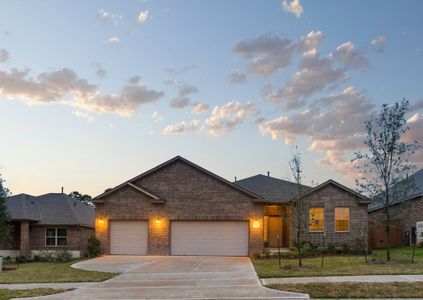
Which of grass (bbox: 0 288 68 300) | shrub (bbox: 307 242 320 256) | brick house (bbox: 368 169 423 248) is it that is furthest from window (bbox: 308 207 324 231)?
grass (bbox: 0 288 68 300)

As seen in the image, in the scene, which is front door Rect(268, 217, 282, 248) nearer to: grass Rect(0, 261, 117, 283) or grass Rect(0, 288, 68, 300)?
grass Rect(0, 261, 117, 283)

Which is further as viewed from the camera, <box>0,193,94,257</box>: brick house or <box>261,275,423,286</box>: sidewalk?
<box>0,193,94,257</box>: brick house

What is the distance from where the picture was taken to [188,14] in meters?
23.8

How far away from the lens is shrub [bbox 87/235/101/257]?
31891 millimetres

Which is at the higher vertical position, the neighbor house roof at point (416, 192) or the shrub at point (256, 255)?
the neighbor house roof at point (416, 192)

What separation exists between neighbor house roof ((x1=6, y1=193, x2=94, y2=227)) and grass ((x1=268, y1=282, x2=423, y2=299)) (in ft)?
70.0

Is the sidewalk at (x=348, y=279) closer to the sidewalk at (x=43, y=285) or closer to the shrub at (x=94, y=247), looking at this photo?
the sidewalk at (x=43, y=285)

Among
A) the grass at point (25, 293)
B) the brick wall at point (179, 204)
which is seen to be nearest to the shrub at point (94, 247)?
the brick wall at point (179, 204)

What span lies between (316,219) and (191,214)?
296 inches

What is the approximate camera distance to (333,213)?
32875 millimetres

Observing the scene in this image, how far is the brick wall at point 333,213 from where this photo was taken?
107ft

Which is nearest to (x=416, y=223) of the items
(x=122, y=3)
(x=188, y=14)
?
(x=188, y=14)

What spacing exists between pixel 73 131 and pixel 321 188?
1502cm

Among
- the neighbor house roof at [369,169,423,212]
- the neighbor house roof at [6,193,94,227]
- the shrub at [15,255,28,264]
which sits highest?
the neighbor house roof at [369,169,423,212]
